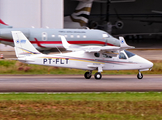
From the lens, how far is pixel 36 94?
16.6 metres

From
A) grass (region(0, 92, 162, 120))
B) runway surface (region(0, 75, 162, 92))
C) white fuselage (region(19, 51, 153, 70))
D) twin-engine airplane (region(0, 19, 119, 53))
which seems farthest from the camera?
twin-engine airplane (region(0, 19, 119, 53))

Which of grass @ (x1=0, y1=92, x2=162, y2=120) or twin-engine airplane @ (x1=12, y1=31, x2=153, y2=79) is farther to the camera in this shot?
twin-engine airplane @ (x1=12, y1=31, x2=153, y2=79)

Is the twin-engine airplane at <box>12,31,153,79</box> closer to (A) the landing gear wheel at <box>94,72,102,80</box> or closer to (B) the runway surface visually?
(A) the landing gear wheel at <box>94,72,102,80</box>

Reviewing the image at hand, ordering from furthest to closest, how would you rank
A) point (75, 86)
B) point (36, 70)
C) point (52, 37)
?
point (52, 37)
point (36, 70)
point (75, 86)

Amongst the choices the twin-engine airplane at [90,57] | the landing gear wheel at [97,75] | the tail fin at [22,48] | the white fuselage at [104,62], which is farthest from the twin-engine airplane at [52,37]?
the landing gear wheel at [97,75]

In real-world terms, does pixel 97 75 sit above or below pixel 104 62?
below

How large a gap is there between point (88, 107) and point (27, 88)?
6451mm

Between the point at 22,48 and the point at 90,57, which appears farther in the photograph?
the point at 90,57

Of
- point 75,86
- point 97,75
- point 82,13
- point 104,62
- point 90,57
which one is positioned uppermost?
point 82,13

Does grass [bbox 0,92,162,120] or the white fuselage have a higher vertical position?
the white fuselage

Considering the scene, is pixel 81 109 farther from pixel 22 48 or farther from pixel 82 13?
pixel 82 13

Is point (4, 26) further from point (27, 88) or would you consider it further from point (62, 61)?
point (27, 88)

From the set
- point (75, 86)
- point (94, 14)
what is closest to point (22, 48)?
point (75, 86)

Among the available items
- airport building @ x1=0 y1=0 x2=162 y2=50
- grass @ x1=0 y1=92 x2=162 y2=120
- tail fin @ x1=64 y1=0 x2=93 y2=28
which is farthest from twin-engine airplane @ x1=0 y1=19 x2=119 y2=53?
grass @ x1=0 y1=92 x2=162 y2=120
